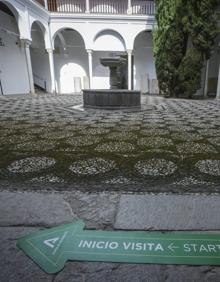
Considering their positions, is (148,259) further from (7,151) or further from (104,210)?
(7,151)

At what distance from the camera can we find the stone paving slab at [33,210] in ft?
3.83

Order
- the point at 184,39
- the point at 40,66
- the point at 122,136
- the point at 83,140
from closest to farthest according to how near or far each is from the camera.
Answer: the point at 83,140 → the point at 122,136 → the point at 184,39 → the point at 40,66

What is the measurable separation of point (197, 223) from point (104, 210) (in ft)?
1.66

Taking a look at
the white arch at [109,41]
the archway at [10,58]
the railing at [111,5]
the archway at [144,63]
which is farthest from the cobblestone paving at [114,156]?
the railing at [111,5]

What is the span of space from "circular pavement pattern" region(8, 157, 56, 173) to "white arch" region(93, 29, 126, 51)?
14326mm

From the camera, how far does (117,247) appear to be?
0.97 m

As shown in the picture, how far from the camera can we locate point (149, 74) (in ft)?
55.5

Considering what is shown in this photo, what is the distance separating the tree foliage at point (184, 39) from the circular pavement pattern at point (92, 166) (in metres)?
8.93

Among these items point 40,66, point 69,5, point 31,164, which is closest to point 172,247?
point 31,164

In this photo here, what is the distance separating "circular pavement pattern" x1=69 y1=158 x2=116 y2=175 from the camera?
186 centimetres

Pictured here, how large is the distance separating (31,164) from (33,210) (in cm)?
84

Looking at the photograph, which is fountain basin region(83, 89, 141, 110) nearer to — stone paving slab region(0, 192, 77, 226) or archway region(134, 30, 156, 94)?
stone paving slab region(0, 192, 77, 226)

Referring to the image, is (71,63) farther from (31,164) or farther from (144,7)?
(31,164)

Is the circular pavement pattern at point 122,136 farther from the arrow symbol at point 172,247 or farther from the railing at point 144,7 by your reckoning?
the railing at point 144,7
